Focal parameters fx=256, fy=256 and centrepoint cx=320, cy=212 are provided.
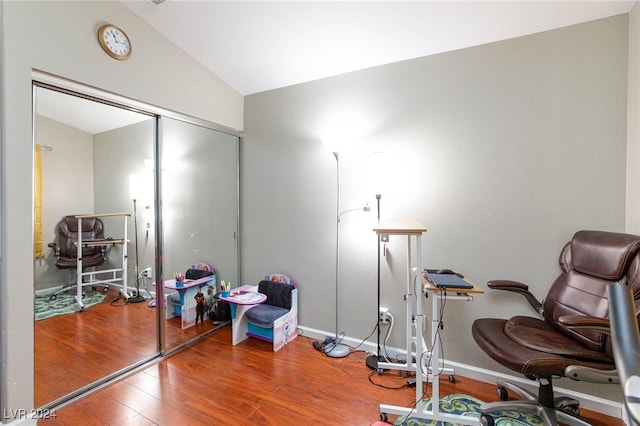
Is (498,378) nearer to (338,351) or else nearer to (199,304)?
(338,351)

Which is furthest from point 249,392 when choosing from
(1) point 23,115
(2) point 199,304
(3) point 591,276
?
(3) point 591,276

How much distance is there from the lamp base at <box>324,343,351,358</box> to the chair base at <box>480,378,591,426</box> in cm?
106

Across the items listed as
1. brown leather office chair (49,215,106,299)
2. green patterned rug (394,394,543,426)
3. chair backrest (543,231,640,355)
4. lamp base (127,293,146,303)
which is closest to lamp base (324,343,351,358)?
green patterned rug (394,394,543,426)

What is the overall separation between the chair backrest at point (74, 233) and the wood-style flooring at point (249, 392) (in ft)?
1.65

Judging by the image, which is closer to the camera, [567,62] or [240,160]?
[567,62]

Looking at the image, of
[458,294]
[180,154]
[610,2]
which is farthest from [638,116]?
[180,154]

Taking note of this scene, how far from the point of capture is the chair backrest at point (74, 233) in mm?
1817

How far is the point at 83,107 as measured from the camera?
185cm

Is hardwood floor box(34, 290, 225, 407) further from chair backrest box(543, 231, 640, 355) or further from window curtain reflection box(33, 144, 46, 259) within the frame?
chair backrest box(543, 231, 640, 355)

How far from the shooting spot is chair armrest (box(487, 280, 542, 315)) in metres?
1.77

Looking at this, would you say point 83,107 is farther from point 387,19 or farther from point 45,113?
point 387,19

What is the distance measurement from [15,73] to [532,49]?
3.30 metres

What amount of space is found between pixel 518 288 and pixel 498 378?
730 mm

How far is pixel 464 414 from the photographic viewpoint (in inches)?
63.8
